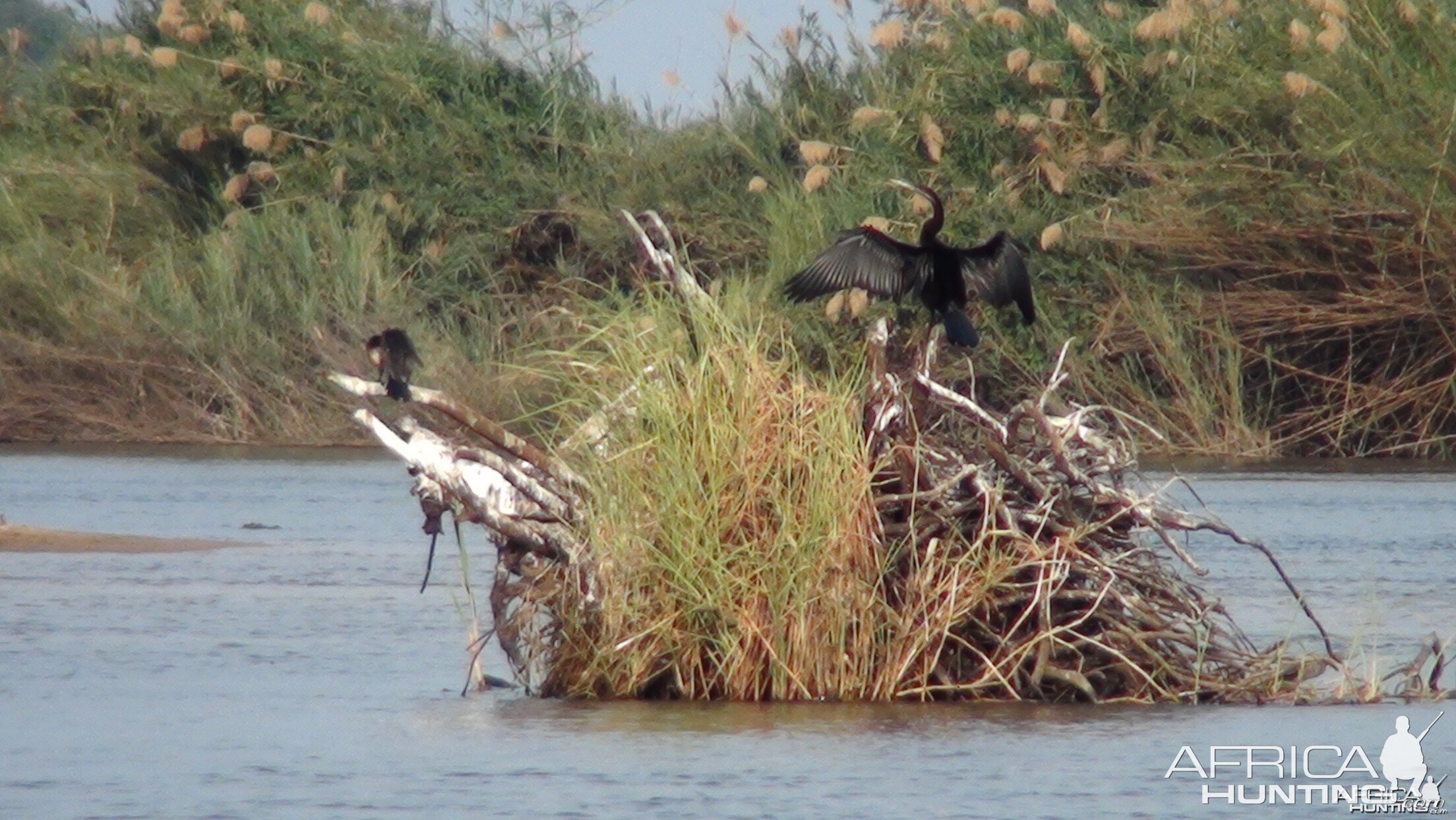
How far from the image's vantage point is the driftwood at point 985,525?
898 cm

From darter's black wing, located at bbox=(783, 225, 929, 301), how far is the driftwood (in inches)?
52.6

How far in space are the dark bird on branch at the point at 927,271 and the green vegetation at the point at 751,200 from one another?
5.95 metres

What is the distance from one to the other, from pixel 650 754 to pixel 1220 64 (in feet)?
47.5

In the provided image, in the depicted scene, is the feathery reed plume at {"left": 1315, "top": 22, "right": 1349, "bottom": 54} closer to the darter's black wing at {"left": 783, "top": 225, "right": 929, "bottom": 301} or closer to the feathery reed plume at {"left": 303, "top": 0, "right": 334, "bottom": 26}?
the darter's black wing at {"left": 783, "top": 225, "right": 929, "bottom": 301}

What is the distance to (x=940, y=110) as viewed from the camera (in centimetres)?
2281

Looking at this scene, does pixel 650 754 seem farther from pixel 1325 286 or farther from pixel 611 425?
pixel 1325 286

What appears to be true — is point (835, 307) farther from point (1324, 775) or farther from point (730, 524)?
point (1324, 775)

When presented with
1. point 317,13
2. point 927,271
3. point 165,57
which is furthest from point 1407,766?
point 165,57

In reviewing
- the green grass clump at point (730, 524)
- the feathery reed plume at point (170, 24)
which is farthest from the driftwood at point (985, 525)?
the feathery reed plume at point (170, 24)

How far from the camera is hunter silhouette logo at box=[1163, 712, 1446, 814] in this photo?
803cm

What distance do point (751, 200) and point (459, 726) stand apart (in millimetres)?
15304

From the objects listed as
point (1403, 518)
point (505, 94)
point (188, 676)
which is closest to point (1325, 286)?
point (1403, 518)

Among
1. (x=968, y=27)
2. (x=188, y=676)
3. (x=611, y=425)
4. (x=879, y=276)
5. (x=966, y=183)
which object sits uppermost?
(x=968, y=27)

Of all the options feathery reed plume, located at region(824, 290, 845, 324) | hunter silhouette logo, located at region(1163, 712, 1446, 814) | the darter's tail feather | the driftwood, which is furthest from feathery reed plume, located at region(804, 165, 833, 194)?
hunter silhouette logo, located at region(1163, 712, 1446, 814)
